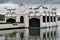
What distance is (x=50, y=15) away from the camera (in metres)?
44.0

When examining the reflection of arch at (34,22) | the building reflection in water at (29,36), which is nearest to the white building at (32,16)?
the reflection of arch at (34,22)

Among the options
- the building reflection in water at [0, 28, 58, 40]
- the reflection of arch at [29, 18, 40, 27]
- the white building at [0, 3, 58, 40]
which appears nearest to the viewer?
the building reflection in water at [0, 28, 58, 40]

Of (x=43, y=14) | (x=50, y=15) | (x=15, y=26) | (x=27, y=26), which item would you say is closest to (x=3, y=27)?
(x=15, y=26)

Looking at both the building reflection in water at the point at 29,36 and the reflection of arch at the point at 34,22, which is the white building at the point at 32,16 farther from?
the building reflection in water at the point at 29,36

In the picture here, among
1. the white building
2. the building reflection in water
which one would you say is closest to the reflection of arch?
the white building

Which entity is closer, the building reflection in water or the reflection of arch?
the building reflection in water

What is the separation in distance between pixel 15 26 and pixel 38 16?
6.13m

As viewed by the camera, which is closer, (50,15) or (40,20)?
(40,20)

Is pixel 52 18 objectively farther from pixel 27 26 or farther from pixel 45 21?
pixel 27 26

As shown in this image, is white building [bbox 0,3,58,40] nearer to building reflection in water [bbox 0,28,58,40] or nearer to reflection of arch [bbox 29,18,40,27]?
reflection of arch [bbox 29,18,40,27]

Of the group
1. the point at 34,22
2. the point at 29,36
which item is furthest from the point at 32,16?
the point at 29,36

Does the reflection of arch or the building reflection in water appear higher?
the reflection of arch

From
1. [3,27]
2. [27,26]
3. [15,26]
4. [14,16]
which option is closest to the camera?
[3,27]

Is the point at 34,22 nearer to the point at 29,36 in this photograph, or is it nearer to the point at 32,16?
the point at 32,16
